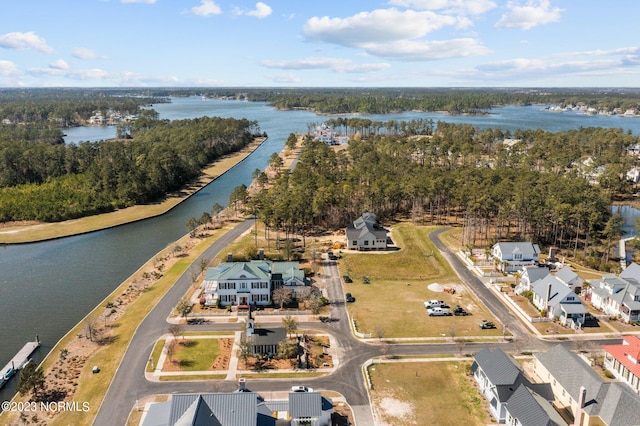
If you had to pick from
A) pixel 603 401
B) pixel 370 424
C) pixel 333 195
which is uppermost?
pixel 333 195

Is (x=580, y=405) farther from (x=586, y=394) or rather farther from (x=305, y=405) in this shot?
(x=305, y=405)

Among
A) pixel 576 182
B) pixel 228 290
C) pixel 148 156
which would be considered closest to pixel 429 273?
pixel 228 290

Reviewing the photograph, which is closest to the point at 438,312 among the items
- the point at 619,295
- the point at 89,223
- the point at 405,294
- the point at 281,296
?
the point at 405,294

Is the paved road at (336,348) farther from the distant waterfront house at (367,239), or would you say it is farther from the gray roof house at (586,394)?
the distant waterfront house at (367,239)

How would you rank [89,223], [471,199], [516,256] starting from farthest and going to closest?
[89,223], [471,199], [516,256]

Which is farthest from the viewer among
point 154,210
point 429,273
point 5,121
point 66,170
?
point 5,121

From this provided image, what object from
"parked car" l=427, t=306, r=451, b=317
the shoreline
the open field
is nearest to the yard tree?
the open field

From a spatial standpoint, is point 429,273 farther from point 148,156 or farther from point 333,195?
point 148,156
